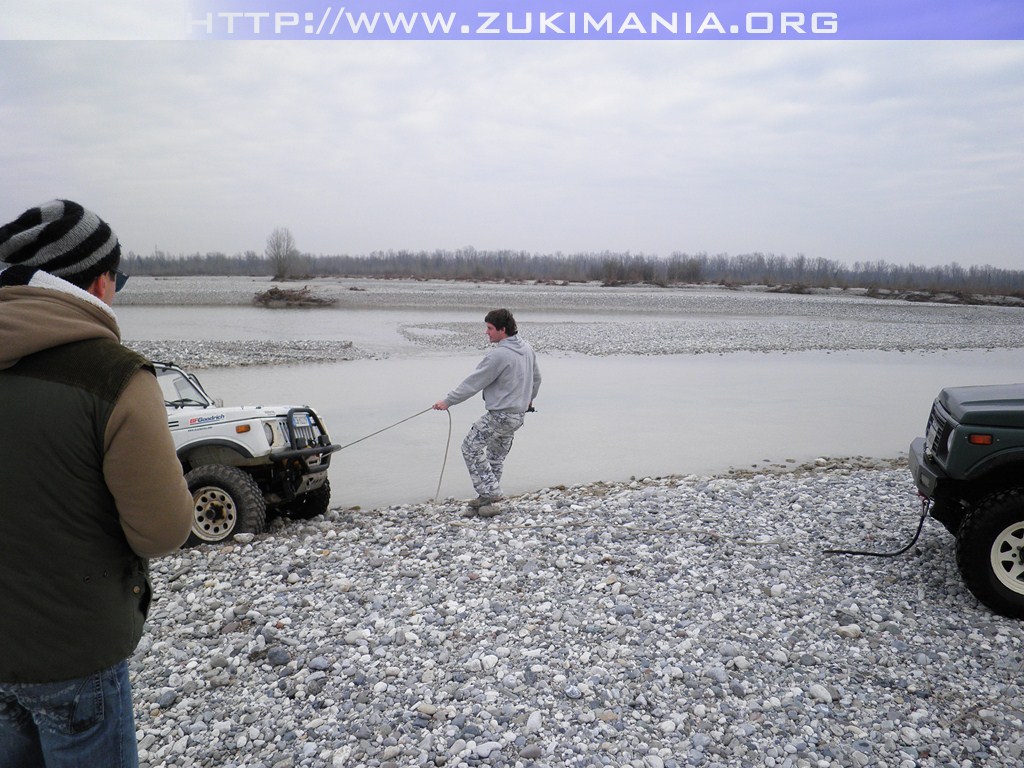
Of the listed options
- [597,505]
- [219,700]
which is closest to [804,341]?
[597,505]

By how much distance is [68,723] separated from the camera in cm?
237

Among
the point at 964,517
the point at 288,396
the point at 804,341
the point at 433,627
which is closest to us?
the point at 433,627

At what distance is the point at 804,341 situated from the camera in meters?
33.9

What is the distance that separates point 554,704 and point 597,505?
12.9 feet

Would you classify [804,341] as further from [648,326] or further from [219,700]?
[219,700]

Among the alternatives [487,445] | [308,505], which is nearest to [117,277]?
[487,445]

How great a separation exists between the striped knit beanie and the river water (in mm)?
7428

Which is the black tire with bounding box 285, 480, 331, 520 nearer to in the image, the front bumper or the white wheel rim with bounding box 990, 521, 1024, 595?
the front bumper

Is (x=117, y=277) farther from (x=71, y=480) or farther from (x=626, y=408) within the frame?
(x=626, y=408)

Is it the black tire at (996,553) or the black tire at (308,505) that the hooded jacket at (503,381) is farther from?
the black tire at (996,553)

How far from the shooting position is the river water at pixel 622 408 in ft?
38.0

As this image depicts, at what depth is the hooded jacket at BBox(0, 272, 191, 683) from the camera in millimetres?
2186

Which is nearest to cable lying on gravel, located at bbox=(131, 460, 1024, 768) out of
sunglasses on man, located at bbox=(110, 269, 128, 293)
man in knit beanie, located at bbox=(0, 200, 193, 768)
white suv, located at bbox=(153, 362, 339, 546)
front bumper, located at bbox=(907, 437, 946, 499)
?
white suv, located at bbox=(153, 362, 339, 546)

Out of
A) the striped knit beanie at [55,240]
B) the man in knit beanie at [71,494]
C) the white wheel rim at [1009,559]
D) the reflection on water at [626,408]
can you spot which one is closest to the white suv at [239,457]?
the reflection on water at [626,408]
